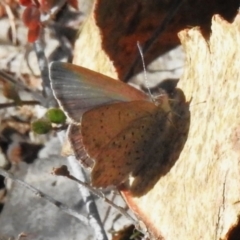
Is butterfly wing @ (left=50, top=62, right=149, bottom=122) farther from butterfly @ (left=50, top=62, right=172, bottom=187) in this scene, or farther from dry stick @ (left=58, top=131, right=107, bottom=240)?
dry stick @ (left=58, top=131, right=107, bottom=240)

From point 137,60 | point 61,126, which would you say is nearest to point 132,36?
point 137,60

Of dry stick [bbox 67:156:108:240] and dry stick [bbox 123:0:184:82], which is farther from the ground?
dry stick [bbox 123:0:184:82]

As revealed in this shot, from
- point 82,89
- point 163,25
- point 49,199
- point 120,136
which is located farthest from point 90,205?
point 163,25

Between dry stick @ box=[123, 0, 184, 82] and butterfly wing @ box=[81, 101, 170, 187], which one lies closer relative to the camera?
butterfly wing @ box=[81, 101, 170, 187]

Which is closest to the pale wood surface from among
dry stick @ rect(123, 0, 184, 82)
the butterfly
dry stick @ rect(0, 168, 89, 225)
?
the butterfly

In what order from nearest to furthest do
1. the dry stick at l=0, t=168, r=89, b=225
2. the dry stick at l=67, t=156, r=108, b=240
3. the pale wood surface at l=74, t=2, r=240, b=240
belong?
the pale wood surface at l=74, t=2, r=240, b=240 < the dry stick at l=0, t=168, r=89, b=225 < the dry stick at l=67, t=156, r=108, b=240

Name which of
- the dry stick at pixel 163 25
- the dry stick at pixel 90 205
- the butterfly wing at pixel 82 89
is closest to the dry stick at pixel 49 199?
the dry stick at pixel 90 205

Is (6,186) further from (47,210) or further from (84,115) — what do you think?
(84,115)

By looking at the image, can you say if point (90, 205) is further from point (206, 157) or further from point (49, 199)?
point (206, 157)

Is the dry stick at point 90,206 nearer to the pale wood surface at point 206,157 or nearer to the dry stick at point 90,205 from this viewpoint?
the dry stick at point 90,205
